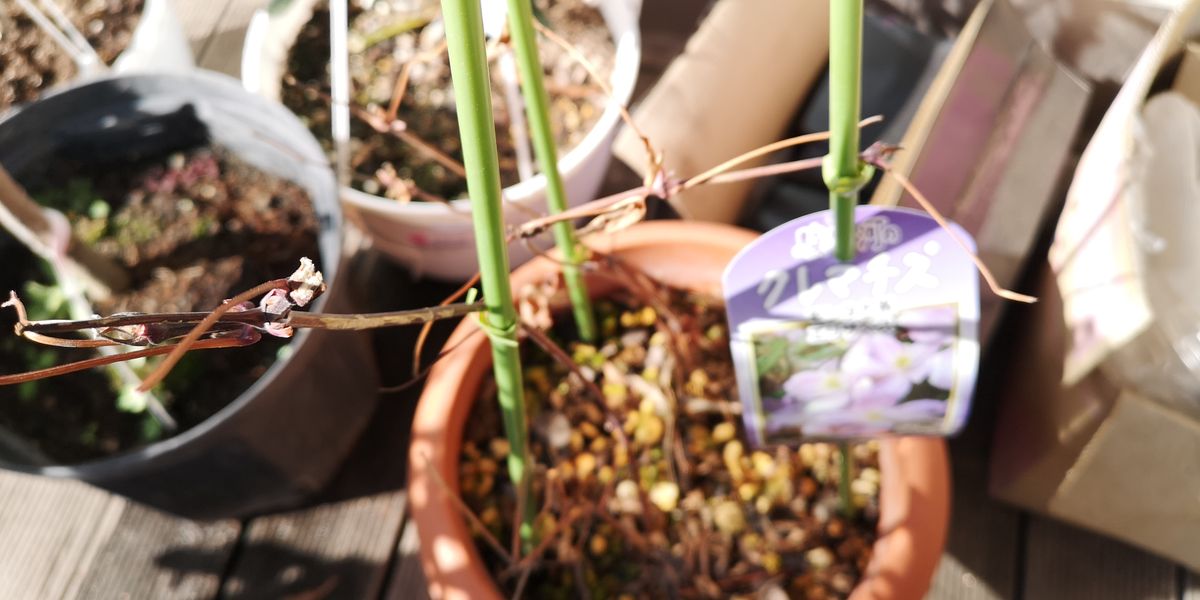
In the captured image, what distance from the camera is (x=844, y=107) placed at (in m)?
0.35

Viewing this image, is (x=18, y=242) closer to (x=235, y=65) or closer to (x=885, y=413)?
(x=235, y=65)

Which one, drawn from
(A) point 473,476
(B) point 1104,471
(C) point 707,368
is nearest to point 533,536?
(A) point 473,476

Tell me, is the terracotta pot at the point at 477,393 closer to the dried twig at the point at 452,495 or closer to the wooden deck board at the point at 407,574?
the dried twig at the point at 452,495

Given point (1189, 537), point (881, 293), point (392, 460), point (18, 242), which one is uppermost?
point (881, 293)

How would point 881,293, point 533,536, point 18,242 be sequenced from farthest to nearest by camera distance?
1. point 18,242
2. point 533,536
3. point 881,293

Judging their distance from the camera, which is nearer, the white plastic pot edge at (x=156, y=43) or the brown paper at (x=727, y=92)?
the brown paper at (x=727, y=92)

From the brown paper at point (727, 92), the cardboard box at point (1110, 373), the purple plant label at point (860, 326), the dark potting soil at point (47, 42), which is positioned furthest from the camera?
the dark potting soil at point (47, 42)

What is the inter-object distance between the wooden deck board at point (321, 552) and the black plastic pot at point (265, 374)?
0.03 m

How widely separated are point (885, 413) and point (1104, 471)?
287 millimetres

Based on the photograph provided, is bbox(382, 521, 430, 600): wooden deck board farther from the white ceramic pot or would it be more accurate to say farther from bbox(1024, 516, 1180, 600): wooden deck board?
bbox(1024, 516, 1180, 600): wooden deck board

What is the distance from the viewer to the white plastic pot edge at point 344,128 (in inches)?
29.3

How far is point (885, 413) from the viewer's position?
0.50m

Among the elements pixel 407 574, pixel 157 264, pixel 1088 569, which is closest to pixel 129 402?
pixel 157 264

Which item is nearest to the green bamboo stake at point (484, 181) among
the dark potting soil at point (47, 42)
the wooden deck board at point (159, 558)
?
the wooden deck board at point (159, 558)
